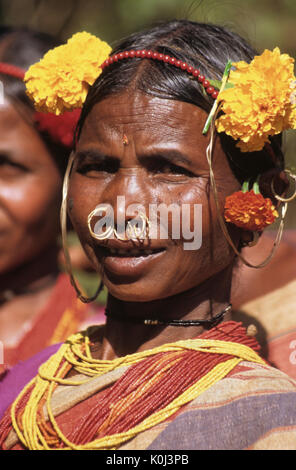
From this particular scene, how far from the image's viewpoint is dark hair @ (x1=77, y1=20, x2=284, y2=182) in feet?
8.35

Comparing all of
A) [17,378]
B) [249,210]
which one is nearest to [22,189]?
[17,378]

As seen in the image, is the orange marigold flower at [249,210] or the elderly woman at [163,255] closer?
the elderly woman at [163,255]

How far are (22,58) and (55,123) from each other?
48 centimetres

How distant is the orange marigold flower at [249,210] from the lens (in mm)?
2510

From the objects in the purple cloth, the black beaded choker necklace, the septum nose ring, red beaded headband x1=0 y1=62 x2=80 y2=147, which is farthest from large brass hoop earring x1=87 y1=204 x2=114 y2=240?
red beaded headband x1=0 y1=62 x2=80 y2=147

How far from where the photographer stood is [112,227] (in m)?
2.52

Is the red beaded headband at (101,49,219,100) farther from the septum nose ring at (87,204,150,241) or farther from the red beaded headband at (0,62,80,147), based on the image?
the red beaded headband at (0,62,80,147)

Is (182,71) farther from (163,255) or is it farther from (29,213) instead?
(29,213)

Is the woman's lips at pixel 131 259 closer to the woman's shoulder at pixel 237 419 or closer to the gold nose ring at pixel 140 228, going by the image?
the gold nose ring at pixel 140 228

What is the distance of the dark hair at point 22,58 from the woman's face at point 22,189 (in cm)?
5

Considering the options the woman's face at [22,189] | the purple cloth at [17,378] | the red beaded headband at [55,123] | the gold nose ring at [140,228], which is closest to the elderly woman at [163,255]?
the gold nose ring at [140,228]
